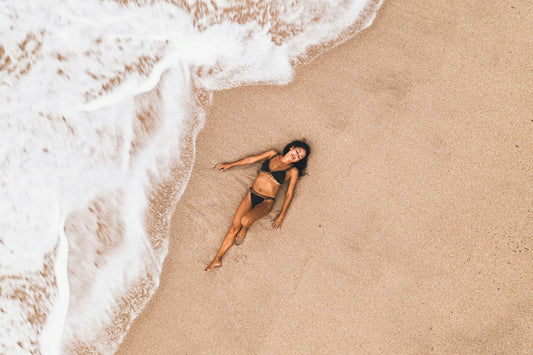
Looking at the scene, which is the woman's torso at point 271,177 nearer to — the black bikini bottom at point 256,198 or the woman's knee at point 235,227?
the black bikini bottom at point 256,198

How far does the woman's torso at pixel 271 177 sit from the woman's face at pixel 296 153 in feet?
0.44

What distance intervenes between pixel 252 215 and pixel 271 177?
416 millimetres

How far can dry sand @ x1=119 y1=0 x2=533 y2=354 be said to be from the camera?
268 cm

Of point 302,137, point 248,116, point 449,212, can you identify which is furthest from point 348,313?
point 248,116

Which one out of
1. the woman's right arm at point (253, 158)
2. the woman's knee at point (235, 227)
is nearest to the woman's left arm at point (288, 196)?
the woman's right arm at point (253, 158)

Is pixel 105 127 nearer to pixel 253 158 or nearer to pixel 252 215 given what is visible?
pixel 253 158

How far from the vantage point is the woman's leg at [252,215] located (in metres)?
2.69

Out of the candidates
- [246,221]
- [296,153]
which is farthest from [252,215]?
[296,153]

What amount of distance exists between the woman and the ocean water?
0.65 m

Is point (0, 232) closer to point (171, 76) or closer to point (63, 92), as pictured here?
point (63, 92)

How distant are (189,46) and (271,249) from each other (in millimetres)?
2288

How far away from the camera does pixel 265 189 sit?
9.12 ft

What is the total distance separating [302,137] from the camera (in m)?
2.88

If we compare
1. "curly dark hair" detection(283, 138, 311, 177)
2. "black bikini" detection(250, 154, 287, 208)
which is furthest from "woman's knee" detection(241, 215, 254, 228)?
"curly dark hair" detection(283, 138, 311, 177)
